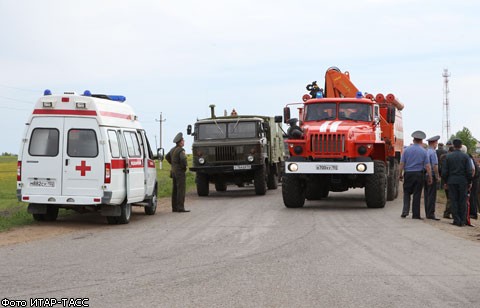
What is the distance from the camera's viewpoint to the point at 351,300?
7184mm

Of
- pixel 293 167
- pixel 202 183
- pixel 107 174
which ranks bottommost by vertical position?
pixel 202 183

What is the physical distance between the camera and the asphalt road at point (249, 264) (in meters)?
7.36

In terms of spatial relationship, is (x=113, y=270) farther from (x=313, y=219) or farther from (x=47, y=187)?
(x=313, y=219)

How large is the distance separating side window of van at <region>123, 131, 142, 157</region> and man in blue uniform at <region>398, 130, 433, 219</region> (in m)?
6.07

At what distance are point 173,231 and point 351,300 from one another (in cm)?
690

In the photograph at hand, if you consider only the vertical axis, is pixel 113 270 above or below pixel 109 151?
below

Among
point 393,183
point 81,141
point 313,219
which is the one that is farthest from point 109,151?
point 393,183

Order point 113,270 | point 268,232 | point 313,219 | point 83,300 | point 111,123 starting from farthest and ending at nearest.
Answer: point 313,219 → point 111,123 → point 268,232 → point 113,270 → point 83,300

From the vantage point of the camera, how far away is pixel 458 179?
1559 cm

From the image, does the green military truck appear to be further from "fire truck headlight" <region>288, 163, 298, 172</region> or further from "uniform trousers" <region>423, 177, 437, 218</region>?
"uniform trousers" <region>423, 177, 437, 218</region>

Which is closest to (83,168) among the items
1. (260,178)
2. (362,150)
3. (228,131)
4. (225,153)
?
(362,150)

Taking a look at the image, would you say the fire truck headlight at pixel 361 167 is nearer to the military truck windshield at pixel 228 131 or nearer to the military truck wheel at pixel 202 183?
the military truck windshield at pixel 228 131

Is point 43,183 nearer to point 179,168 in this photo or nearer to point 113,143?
point 113,143

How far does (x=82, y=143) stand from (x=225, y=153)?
990 centimetres
